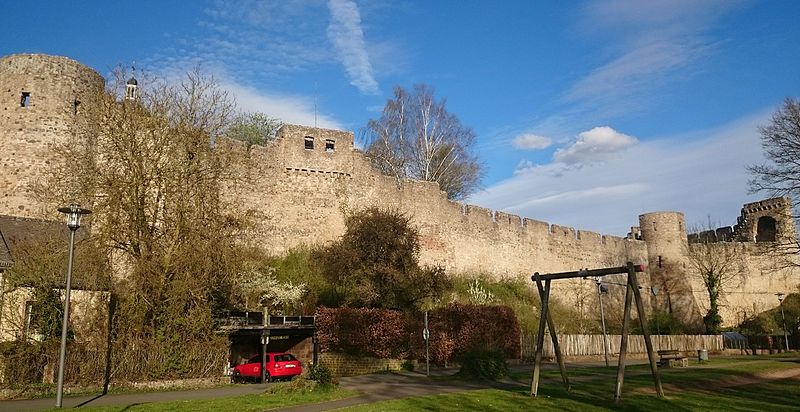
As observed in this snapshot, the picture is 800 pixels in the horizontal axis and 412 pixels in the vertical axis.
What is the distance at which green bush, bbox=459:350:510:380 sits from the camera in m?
19.1

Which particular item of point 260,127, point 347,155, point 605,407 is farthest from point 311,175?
point 605,407

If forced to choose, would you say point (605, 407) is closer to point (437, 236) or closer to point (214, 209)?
point (214, 209)

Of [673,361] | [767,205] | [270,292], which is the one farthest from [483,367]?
[767,205]

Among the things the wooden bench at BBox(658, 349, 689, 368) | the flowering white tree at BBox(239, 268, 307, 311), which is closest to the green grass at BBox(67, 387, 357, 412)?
the flowering white tree at BBox(239, 268, 307, 311)

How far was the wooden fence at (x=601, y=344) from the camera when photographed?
28.0 m

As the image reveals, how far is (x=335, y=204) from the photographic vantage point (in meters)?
29.7

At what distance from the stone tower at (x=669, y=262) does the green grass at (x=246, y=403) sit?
3637cm

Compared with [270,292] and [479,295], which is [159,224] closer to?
[270,292]

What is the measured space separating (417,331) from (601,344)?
450 inches

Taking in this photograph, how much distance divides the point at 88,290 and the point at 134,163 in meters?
3.84

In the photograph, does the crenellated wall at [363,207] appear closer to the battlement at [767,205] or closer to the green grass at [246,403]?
the green grass at [246,403]

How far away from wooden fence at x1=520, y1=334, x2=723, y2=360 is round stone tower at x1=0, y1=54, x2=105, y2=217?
20231 millimetres

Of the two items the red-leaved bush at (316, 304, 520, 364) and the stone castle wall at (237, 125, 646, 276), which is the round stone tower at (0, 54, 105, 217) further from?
the red-leaved bush at (316, 304, 520, 364)

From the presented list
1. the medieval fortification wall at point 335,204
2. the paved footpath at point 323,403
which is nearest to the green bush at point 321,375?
the paved footpath at point 323,403
